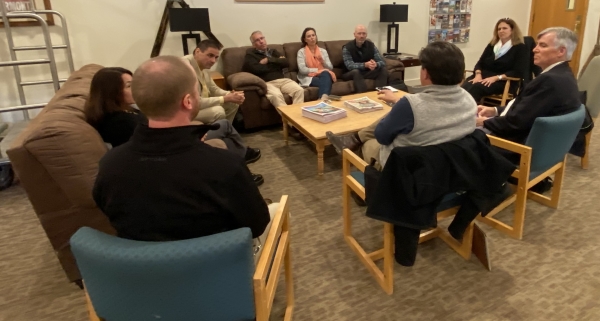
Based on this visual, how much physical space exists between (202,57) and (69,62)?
1624mm

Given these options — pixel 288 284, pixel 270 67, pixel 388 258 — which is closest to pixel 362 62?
pixel 270 67

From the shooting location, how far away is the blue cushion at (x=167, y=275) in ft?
3.17

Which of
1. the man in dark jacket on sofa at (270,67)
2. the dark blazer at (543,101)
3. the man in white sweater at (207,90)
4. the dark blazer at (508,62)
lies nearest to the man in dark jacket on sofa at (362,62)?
the man in dark jacket on sofa at (270,67)

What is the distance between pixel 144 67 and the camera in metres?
1.10

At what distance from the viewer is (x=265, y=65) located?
452 cm

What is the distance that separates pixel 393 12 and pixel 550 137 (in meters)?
3.64

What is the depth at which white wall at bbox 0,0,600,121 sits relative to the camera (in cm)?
421

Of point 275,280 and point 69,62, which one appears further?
point 69,62

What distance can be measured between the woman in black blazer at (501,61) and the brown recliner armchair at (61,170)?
3800 mm

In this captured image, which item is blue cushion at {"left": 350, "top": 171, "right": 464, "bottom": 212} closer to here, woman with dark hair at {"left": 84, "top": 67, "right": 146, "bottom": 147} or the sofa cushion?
woman with dark hair at {"left": 84, "top": 67, "right": 146, "bottom": 147}

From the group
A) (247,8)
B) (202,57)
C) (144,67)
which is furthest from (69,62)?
(144,67)

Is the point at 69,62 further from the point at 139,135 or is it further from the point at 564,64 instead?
the point at 564,64

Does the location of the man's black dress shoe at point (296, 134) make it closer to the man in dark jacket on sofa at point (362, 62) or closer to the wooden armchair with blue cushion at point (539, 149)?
the man in dark jacket on sofa at point (362, 62)

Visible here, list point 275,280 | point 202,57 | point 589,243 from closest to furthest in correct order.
Answer: point 275,280
point 589,243
point 202,57
